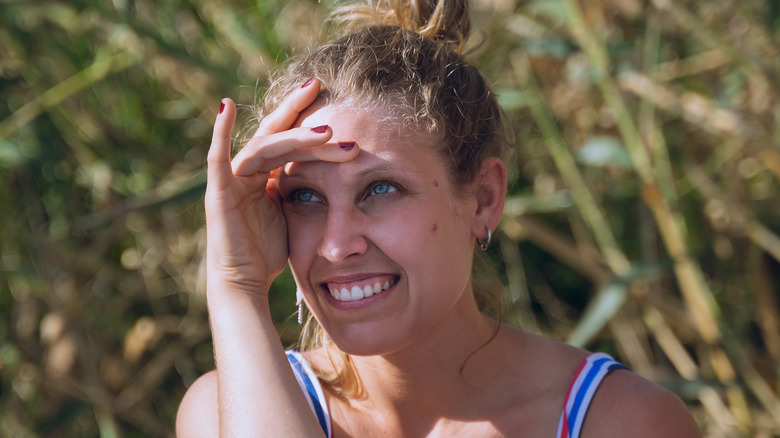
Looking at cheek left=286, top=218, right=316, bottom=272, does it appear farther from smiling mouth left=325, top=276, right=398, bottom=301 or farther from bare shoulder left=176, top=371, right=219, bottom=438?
bare shoulder left=176, top=371, right=219, bottom=438

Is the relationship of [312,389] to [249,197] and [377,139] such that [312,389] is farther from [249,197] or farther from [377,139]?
[377,139]

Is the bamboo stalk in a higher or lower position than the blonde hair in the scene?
lower

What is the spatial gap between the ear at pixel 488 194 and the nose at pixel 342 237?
249 millimetres

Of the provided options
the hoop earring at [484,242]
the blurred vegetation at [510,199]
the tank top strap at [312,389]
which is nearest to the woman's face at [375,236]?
the hoop earring at [484,242]

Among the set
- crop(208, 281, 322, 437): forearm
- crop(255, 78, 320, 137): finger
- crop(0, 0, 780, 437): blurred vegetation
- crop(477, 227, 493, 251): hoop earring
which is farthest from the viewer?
crop(0, 0, 780, 437): blurred vegetation

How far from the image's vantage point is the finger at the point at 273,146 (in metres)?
1.26

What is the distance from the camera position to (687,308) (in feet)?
8.26

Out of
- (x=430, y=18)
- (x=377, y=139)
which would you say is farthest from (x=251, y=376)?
(x=430, y=18)

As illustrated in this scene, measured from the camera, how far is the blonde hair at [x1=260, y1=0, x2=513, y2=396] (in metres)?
1.36

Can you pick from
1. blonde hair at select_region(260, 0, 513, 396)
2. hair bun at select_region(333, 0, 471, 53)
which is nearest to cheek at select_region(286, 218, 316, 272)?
blonde hair at select_region(260, 0, 513, 396)

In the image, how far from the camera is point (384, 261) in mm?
1304

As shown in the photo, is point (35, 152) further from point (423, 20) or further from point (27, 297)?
point (423, 20)

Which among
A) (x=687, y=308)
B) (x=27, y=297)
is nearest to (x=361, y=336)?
(x=687, y=308)

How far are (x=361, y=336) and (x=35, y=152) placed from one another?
1.68 m
